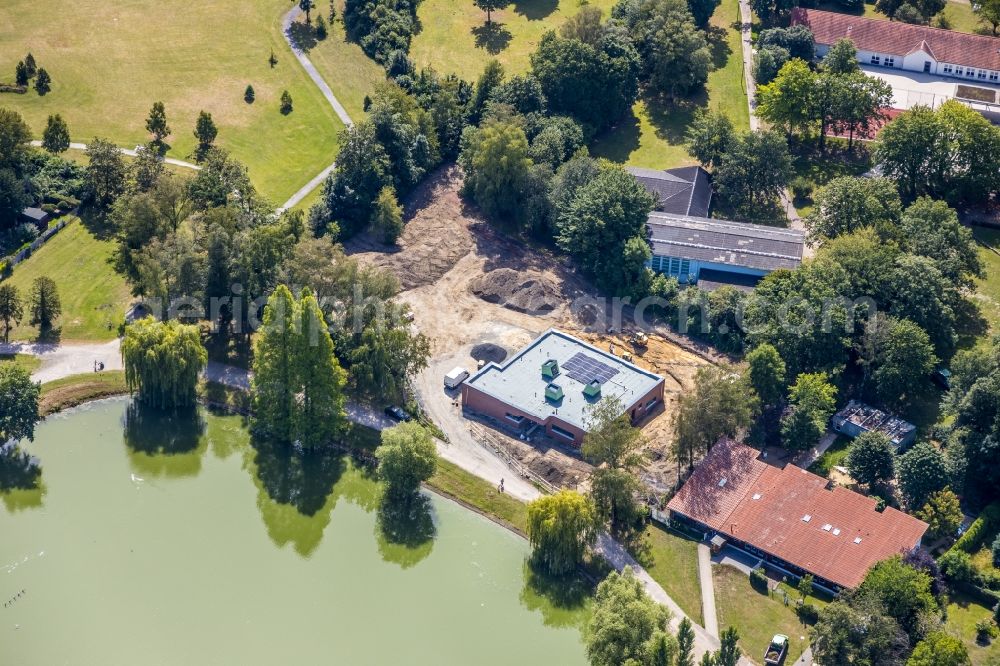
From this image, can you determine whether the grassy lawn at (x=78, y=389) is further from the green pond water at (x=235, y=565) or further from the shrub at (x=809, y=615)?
the shrub at (x=809, y=615)

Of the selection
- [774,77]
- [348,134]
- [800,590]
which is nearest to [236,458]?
[348,134]

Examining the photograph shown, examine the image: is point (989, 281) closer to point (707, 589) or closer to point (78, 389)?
point (707, 589)

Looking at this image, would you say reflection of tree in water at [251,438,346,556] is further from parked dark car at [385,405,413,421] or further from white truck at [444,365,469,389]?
white truck at [444,365,469,389]

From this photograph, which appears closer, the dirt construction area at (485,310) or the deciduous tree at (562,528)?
the deciduous tree at (562,528)

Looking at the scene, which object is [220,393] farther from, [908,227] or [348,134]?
[908,227]

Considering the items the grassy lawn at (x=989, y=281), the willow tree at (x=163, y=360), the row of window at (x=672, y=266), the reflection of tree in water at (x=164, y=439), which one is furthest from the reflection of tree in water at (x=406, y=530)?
the grassy lawn at (x=989, y=281)

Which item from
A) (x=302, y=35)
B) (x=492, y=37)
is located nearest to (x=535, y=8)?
(x=492, y=37)

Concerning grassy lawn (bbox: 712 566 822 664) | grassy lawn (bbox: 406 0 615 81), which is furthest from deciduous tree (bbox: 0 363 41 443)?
grassy lawn (bbox: 406 0 615 81)
